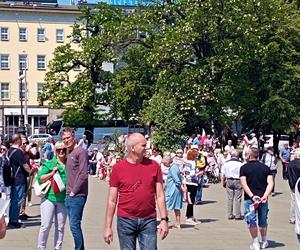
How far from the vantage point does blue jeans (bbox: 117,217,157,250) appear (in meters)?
8.14

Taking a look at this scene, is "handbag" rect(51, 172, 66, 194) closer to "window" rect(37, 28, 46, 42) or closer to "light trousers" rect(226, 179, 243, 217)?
"light trousers" rect(226, 179, 243, 217)

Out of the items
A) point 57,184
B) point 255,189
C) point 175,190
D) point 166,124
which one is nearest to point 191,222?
point 175,190

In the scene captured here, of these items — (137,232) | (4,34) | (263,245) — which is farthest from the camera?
(4,34)

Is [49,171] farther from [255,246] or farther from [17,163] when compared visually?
[17,163]

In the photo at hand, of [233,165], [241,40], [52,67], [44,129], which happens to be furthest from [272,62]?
[44,129]

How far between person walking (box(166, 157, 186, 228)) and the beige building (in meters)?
64.7

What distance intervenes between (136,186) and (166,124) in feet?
105

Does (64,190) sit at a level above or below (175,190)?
above

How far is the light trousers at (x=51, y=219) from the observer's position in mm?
10711

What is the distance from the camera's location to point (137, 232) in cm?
820

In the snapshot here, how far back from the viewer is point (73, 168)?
10750 millimetres

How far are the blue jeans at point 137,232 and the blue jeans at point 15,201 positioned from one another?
7.58m

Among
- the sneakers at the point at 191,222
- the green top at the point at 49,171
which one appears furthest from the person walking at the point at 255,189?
the sneakers at the point at 191,222

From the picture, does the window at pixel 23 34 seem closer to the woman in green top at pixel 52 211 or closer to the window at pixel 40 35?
the window at pixel 40 35
